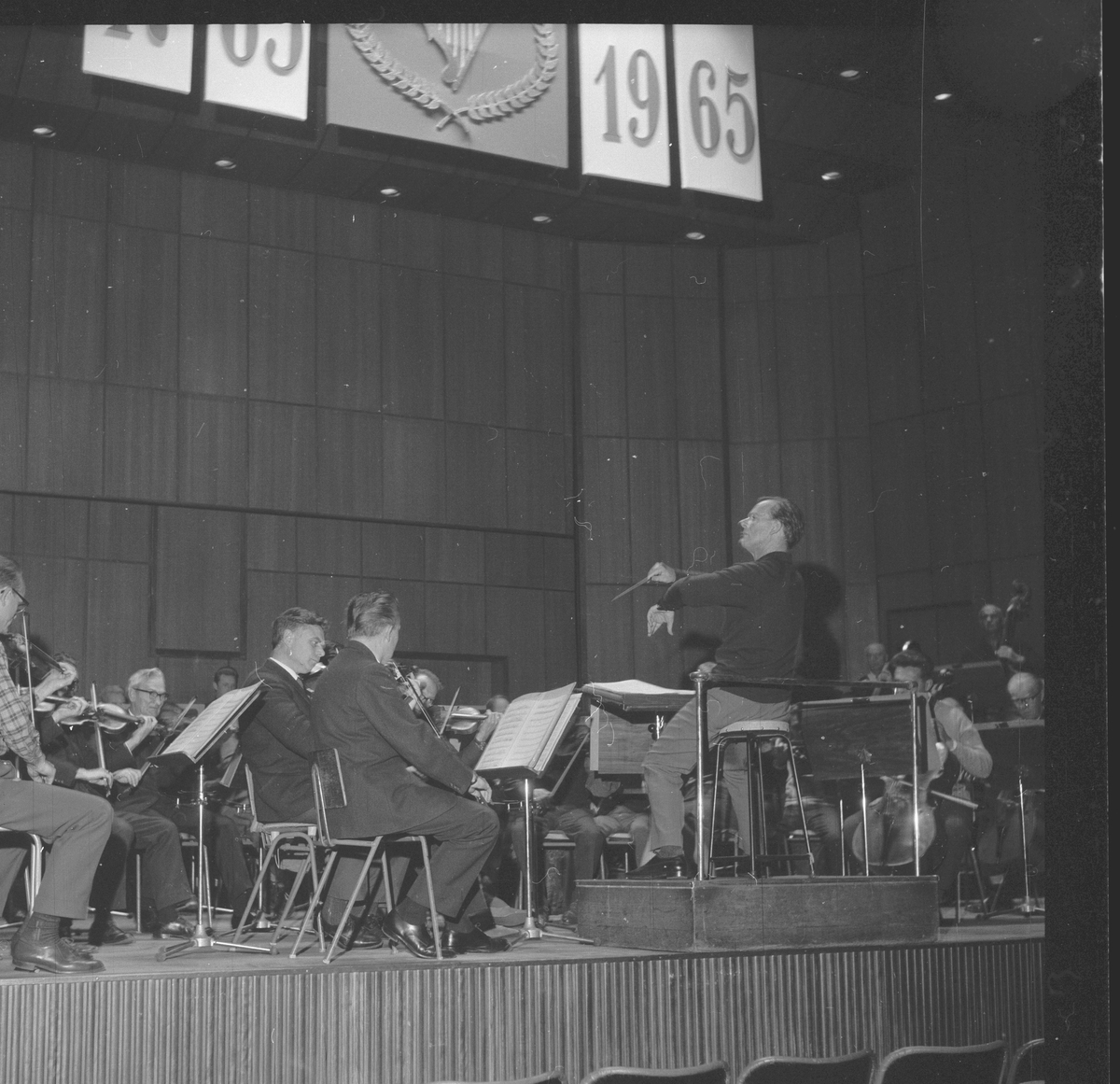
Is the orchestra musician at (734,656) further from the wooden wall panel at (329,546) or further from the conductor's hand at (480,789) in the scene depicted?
the wooden wall panel at (329,546)

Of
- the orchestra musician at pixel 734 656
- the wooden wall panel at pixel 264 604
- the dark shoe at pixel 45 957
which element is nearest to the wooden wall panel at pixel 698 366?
the wooden wall panel at pixel 264 604

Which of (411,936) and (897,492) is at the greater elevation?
(897,492)

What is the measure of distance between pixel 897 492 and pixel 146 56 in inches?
223

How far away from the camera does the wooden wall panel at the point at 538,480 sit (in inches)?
358

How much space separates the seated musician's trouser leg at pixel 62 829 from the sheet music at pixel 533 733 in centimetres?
113

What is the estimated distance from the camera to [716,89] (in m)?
5.28

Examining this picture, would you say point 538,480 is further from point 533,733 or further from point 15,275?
point 533,733

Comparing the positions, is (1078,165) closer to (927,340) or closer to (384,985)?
(384,985)

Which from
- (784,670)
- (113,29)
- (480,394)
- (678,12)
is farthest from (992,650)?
(113,29)

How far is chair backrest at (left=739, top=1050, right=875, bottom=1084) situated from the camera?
132 inches

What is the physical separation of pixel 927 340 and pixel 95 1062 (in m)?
7.19

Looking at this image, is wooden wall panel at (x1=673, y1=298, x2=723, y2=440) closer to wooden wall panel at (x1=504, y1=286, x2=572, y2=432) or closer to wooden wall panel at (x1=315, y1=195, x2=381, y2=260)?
wooden wall panel at (x1=504, y1=286, x2=572, y2=432)

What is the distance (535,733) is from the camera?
383 centimetres

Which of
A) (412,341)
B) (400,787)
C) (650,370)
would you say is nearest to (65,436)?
(412,341)
